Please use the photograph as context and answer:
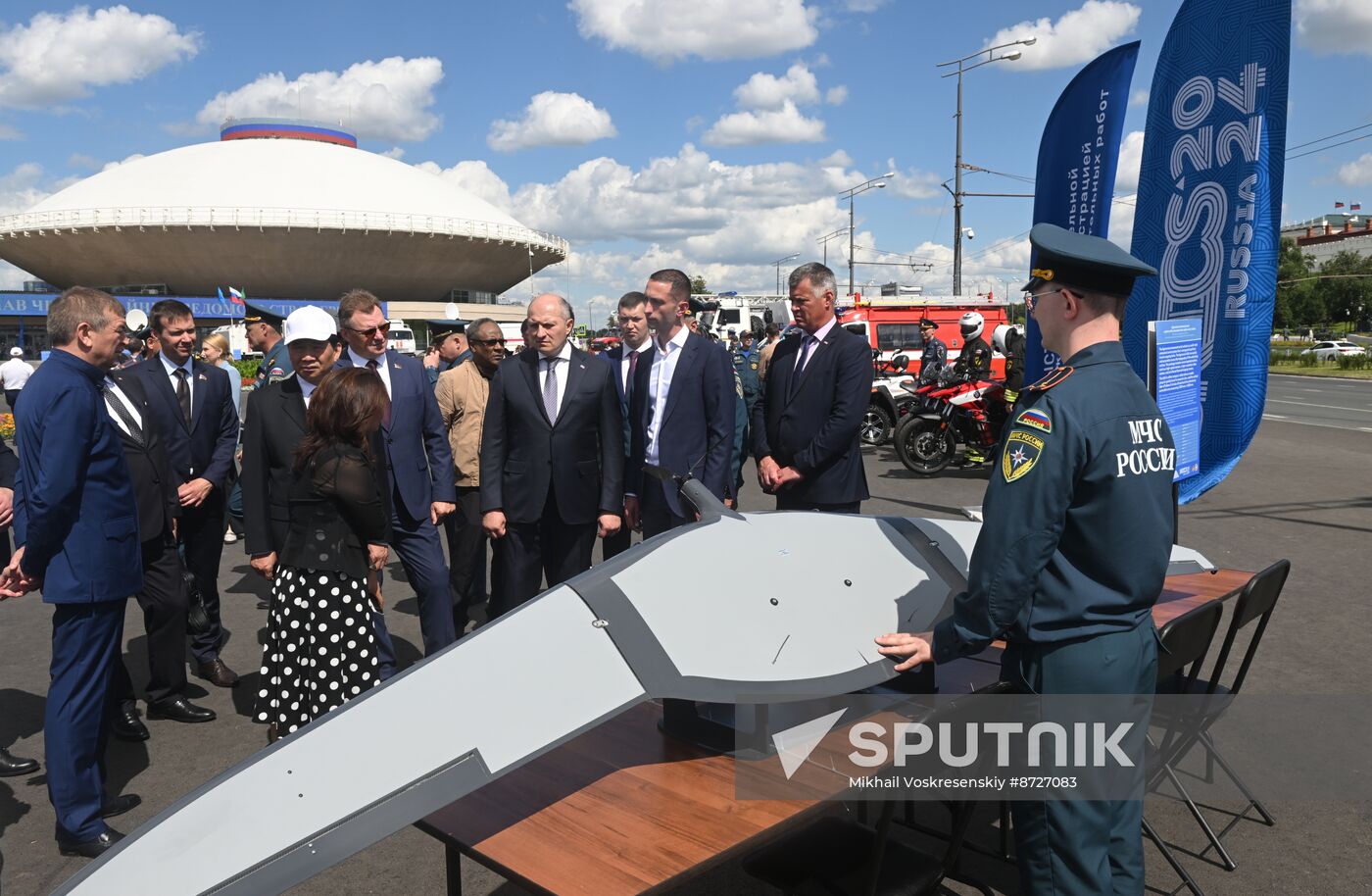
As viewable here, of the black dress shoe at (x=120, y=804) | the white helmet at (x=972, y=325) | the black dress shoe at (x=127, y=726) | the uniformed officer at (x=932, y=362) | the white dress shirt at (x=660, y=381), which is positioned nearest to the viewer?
the black dress shoe at (x=120, y=804)

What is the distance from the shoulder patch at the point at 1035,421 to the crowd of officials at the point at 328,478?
2.25 metres

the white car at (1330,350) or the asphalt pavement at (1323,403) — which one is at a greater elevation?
the white car at (1330,350)

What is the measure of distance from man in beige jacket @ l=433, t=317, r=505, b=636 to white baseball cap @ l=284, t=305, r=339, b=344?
1.56 metres

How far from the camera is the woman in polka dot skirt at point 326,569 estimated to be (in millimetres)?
3893

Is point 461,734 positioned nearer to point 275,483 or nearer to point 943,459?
point 275,483

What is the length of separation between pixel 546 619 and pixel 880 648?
83 centimetres

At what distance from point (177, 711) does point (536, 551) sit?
2.00 meters

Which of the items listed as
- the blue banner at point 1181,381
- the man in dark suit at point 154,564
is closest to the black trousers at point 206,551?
the man in dark suit at point 154,564

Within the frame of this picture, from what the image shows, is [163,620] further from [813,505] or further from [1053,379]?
[1053,379]

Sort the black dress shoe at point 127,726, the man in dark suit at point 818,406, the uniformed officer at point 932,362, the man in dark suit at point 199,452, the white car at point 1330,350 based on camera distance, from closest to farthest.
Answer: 1. the black dress shoe at point 127,726
2. the man in dark suit at point 818,406
3. the man in dark suit at point 199,452
4. the uniformed officer at point 932,362
5. the white car at point 1330,350

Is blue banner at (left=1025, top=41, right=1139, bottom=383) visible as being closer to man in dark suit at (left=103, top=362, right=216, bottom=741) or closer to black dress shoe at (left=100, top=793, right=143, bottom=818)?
man in dark suit at (left=103, top=362, right=216, bottom=741)

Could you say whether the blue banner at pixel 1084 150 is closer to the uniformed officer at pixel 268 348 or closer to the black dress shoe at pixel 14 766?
the uniformed officer at pixel 268 348

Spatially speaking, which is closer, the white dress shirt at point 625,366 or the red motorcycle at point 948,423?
the white dress shirt at point 625,366

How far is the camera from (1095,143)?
716cm
